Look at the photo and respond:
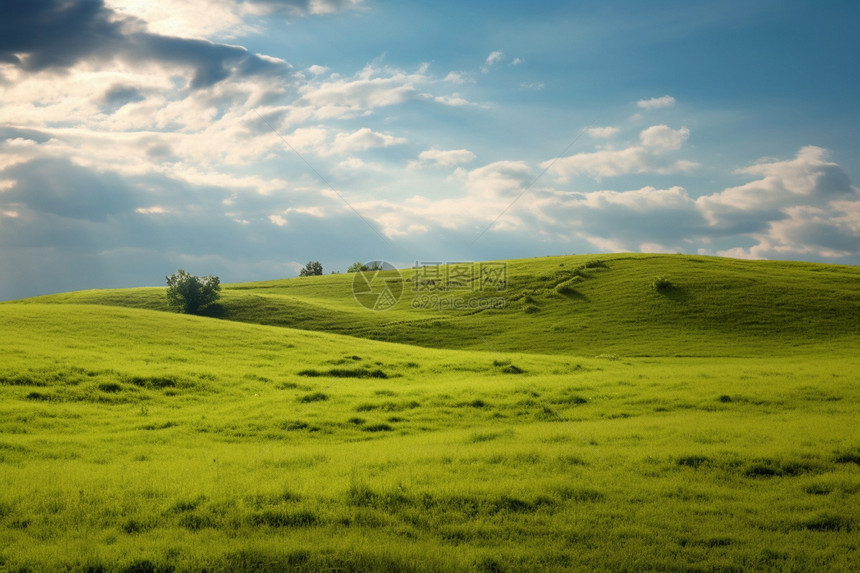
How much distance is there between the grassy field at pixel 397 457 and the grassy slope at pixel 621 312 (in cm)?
799

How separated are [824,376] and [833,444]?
12361 mm

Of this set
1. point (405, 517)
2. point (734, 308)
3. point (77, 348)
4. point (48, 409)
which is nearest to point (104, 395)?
point (48, 409)

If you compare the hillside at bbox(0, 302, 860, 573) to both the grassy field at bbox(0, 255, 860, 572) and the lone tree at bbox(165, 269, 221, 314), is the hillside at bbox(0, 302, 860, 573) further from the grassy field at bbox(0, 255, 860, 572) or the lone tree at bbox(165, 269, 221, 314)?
the lone tree at bbox(165, 269, 221, 314)

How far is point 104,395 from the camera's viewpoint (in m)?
18.3

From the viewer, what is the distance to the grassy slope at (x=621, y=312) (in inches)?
1591

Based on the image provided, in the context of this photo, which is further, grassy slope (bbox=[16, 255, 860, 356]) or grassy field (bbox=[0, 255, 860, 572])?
grassy slope (bbox=[16, 255, 860, 356])

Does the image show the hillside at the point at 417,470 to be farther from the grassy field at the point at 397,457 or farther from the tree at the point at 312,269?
the tree at the point at 312,269

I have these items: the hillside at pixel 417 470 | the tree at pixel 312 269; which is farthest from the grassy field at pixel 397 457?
the tree at pixel 312 269

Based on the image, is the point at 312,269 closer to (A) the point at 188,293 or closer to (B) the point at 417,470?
(A) the point at 188,293

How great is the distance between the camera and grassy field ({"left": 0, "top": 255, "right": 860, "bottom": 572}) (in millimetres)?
7840

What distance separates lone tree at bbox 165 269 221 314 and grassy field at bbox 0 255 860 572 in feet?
70.0

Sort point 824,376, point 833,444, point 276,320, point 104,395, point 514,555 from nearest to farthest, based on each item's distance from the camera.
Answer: point 514,555
point 833,444
point 104,395
point 824,376
point 276,320

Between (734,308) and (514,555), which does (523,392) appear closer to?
(514,555)

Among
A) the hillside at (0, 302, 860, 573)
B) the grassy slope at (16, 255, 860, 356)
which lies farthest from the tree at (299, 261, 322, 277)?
the hillside at (0, 302, 860, 573)
